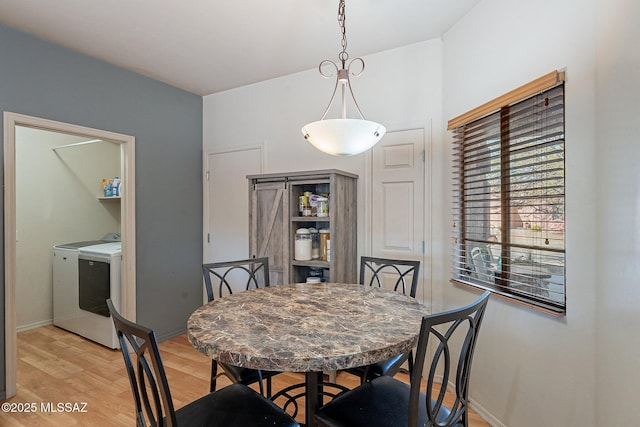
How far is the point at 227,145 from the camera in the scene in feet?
11.4

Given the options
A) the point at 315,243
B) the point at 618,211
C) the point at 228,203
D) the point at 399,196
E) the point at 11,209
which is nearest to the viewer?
the point at 618,211

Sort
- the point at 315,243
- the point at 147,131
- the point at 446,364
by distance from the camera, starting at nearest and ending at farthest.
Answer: the point at 446,364, the point at 315,243, the point at 147,131

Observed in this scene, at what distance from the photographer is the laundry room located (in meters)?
3.56

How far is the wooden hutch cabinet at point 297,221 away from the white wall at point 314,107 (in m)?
0.20

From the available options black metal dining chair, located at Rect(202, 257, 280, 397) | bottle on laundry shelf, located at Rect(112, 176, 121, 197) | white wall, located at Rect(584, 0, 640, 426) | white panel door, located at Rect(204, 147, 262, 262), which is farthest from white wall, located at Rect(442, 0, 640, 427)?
bottle on laundry shelf, located at Rect(112, 176, 121, 197)

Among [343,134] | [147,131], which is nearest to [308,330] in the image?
[343,134]

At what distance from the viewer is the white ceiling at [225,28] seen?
2.03 m

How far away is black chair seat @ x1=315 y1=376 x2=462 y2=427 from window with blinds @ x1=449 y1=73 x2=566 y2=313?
2.77 feet

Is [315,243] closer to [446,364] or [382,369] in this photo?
[382,369]

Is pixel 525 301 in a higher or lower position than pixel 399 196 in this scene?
lower

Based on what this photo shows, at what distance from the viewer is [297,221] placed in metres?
2.64

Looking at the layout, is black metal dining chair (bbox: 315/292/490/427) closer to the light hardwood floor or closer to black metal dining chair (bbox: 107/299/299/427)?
black metal dining chair (bbox: 107/299/299/427)

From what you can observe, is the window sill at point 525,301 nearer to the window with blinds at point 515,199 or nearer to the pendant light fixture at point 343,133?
the window with blinds at point 515,199

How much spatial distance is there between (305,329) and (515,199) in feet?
4.49
